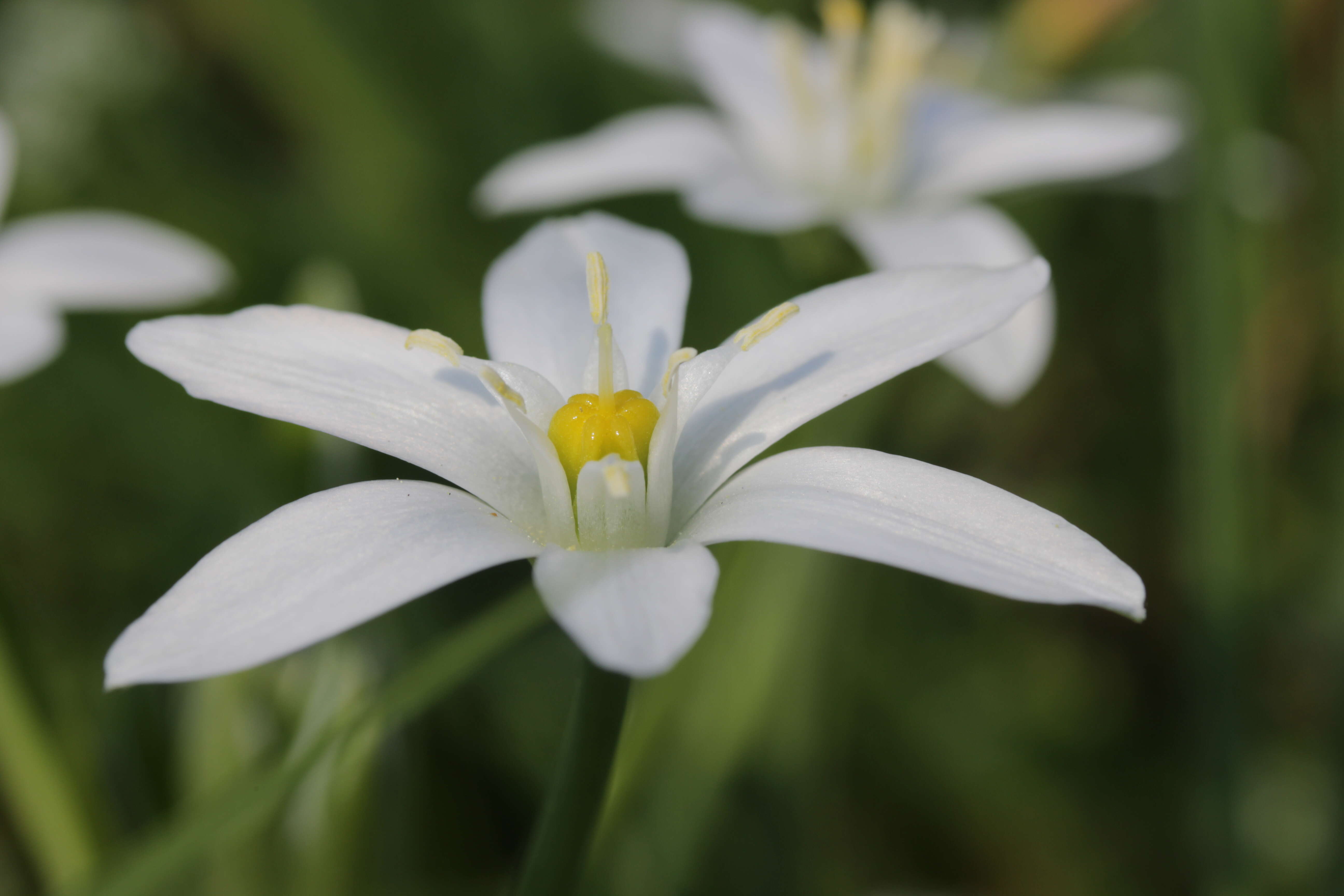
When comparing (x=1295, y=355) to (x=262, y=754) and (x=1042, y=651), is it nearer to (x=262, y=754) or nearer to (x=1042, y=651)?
(x=1042, y=651)

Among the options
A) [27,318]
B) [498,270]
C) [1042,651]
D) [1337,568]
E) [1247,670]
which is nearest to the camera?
[498,270]

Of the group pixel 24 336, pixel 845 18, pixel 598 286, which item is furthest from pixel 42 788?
pixel 845 18

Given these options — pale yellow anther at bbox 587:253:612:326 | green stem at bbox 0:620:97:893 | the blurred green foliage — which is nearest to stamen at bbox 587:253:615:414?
pale yellow anther at bbox 587:253:612:326

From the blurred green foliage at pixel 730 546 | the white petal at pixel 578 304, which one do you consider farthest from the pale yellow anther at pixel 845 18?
the white petal at pixel 578 304

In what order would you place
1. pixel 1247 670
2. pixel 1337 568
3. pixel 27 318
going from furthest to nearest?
pixel 1337 568
pixel 1247 670
pixel 27 318

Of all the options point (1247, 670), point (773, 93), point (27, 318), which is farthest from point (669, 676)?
point (773, 93)

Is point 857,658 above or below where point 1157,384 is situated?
below
